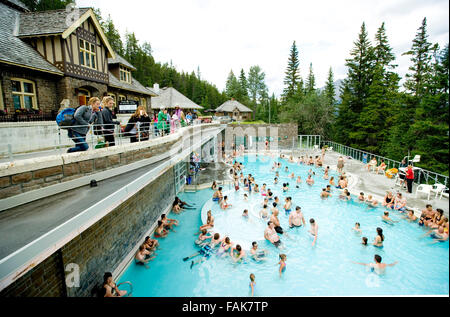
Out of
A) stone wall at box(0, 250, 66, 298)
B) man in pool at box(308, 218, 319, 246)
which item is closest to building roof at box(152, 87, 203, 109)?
man in pool at box(308, 218, 319, 246)

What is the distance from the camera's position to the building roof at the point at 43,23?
40.8ft

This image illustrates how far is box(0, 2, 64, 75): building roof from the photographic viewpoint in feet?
34.5

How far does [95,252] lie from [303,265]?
24.8 feet

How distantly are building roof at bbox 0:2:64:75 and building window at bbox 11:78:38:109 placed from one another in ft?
3.11

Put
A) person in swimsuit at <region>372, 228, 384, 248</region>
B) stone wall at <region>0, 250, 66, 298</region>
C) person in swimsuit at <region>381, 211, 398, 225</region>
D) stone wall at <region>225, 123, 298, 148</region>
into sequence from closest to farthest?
stone wall at <region>0, 250, 66, 298</region>, person in swimsuit at <region>372, 228, 384, 248</region>, person in swimsuit at <region>381, 211, 398, 225</region>, stone wall at <region>225, 123, 298, 148</region>

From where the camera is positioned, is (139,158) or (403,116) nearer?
(139,158)

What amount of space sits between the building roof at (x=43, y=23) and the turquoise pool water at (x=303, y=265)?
40.6ft

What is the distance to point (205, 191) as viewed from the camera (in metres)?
16.7

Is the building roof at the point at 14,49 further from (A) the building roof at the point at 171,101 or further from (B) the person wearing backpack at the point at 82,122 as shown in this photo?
(A) the building roof at the point at 171,101

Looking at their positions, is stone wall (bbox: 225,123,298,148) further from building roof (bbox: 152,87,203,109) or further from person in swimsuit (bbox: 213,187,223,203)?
person in swimsuit (bbox: 213,187,223,203)

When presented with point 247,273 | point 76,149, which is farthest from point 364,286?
point 76,149

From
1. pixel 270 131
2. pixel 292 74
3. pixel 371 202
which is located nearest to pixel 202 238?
pixel 371 202

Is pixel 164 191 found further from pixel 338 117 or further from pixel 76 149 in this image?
pixel 338 117

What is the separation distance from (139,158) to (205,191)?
329 inches
